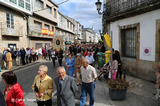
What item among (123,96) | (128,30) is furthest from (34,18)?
(123,96)

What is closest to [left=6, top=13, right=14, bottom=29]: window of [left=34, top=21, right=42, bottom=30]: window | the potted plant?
[left=34, top=21, right=42, bottom=30]: window

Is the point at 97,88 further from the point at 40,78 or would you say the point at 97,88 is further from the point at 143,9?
the point at 143,9

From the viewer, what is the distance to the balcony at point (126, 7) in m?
5.90

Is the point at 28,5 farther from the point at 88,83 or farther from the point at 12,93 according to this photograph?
the point at 12,93

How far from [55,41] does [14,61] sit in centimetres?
561

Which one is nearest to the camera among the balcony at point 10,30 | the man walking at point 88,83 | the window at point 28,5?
the man walking at point 88,83

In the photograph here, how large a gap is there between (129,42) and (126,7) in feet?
7.90

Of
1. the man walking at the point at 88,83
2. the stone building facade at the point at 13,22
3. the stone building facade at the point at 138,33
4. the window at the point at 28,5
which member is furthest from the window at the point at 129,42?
the window at the point at 28,5

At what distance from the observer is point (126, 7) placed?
293 inches

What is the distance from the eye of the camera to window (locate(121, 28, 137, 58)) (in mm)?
7367

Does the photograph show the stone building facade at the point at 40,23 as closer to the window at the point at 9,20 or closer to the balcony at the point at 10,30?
the balcony at the point at 10,30

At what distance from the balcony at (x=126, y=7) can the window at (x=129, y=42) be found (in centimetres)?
110

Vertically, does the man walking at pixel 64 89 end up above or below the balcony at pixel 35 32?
below

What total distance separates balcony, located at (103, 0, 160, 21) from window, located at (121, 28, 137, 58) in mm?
1102
